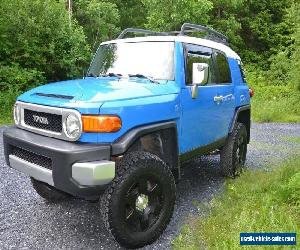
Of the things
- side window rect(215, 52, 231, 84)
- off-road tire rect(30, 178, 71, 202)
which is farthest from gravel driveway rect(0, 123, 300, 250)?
side window rect(215, 52, 231, 84)

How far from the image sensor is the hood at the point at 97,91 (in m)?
3.77

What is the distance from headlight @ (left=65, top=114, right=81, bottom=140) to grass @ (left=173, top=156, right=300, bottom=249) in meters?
1.49

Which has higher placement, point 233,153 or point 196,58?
point 196,58

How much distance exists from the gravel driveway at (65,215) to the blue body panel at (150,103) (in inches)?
32.5

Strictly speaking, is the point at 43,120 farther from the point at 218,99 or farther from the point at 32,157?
the point at 218,99

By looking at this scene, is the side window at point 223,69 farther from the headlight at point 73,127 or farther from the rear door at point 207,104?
the headlight at point 73,127

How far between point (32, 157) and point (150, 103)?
130cm

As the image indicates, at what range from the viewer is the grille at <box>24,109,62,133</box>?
3.82 metres

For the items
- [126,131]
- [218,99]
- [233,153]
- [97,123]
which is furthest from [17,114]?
[233,153]

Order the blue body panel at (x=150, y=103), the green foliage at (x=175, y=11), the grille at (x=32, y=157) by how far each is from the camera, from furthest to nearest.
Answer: the green foliage at (x=175, y=11)
the grille at (x=32, y=157)
the blue body panel at (x=150, y=103)

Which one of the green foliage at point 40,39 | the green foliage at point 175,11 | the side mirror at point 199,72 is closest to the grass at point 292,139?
the side mirror at point 199,72

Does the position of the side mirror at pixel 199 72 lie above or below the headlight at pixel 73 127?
above

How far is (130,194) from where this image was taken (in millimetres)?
3844

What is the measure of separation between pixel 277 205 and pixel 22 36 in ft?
35.7
